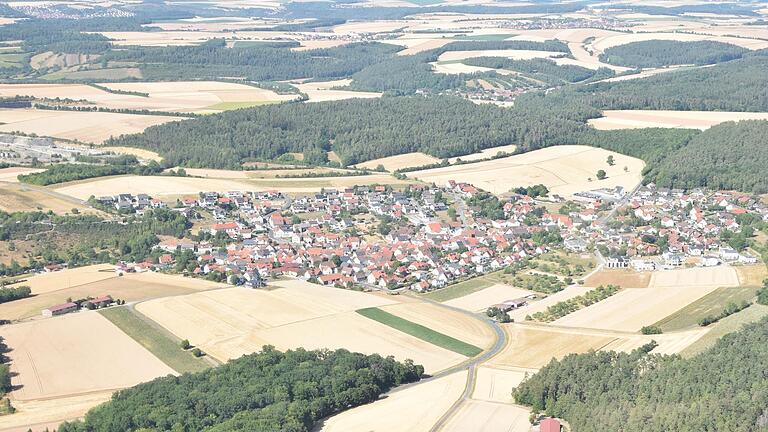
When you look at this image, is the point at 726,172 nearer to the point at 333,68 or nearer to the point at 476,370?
the point at 476,370

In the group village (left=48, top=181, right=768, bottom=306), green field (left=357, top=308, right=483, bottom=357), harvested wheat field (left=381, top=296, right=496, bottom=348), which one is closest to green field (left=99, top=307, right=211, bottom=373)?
village (left=48, top=181, right=768, bottom=306)

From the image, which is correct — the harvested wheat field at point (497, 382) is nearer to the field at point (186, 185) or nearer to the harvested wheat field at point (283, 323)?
the harvested wheat field at point (283, 323)

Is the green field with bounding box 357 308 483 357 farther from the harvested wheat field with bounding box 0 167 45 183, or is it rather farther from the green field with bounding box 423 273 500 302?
the harvested wheat field with bounding box 0 167 45 183

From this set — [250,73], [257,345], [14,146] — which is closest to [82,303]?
[257,345]

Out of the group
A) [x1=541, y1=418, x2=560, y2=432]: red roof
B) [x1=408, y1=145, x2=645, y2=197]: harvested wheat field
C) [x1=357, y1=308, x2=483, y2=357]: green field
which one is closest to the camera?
[x1=541, y1=418, x2=560, y2=432]: red roof

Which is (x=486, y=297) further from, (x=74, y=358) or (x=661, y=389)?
(x=74, y=358)

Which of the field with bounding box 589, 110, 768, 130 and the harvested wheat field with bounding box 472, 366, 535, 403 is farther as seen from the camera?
the field with bounding box 589, 110, 768, 130

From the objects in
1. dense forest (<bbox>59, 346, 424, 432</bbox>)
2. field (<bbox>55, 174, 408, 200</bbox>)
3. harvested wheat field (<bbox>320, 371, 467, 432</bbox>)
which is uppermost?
dense forest (<bbox>59, 346, 424, 432</bbox>)

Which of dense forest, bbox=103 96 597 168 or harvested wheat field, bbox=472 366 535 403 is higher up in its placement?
harvested wheat field, bbox=472 366 535 403
